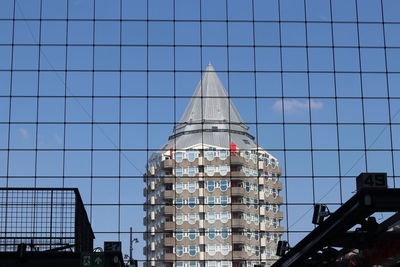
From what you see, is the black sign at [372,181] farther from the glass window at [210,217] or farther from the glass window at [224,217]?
the glass window at [210,217]

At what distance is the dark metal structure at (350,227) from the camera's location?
17.2 m

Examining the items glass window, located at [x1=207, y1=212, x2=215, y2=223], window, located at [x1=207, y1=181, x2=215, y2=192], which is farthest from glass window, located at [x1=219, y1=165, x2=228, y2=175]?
glass window, located at [x1=207, y1=212, x2=215, y2=223]

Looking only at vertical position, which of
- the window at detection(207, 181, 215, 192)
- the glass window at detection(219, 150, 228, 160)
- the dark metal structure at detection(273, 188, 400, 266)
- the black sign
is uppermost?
the glass window at detection(219, 150, 228, 160)

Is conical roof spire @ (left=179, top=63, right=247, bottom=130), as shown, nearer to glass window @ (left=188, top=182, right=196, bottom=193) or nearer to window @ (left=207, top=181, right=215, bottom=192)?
window @ (left=207, top=181, right=215, bottom=192)

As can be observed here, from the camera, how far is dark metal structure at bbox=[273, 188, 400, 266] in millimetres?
17188

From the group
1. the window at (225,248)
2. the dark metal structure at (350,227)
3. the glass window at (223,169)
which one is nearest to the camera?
the dark metal structure at (350,227)

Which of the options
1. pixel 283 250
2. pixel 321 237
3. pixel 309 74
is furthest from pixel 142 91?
pixel 321 237

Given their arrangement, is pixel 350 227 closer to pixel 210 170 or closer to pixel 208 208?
pixel 210 170

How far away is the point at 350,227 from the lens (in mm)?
18891

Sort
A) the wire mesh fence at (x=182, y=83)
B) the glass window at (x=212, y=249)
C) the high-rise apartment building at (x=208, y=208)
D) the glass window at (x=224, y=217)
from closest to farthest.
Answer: the wire mesh fence at (x=182, y=83), the high-rise apartment building at (x=208, y=208), the glass window at (x=224, y=217), the glass window at (x=212, y=249)

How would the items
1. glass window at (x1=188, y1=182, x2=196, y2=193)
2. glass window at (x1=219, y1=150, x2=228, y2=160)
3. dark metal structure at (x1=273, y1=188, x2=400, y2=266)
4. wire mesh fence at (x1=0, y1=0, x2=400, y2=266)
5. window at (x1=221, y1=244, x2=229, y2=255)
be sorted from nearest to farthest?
dark metal structure at (x1=273, y1=188, x2=400, y2=266), wire mesh fence at (x1=0, y1=0, x2=400, y2=266), glass window at (x1=188, y1=182, x2=196, y2=193), window at (x1=221, y1=244, x2=229, y2=255), glass window at (x1=219, y1=150, x2=228, y2=160)

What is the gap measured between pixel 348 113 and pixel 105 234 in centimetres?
1152

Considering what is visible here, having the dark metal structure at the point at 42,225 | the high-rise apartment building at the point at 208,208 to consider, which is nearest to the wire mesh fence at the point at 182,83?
the dark metal structure at the point at 42,225

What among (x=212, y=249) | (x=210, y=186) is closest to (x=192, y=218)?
(x=210, y=186)
